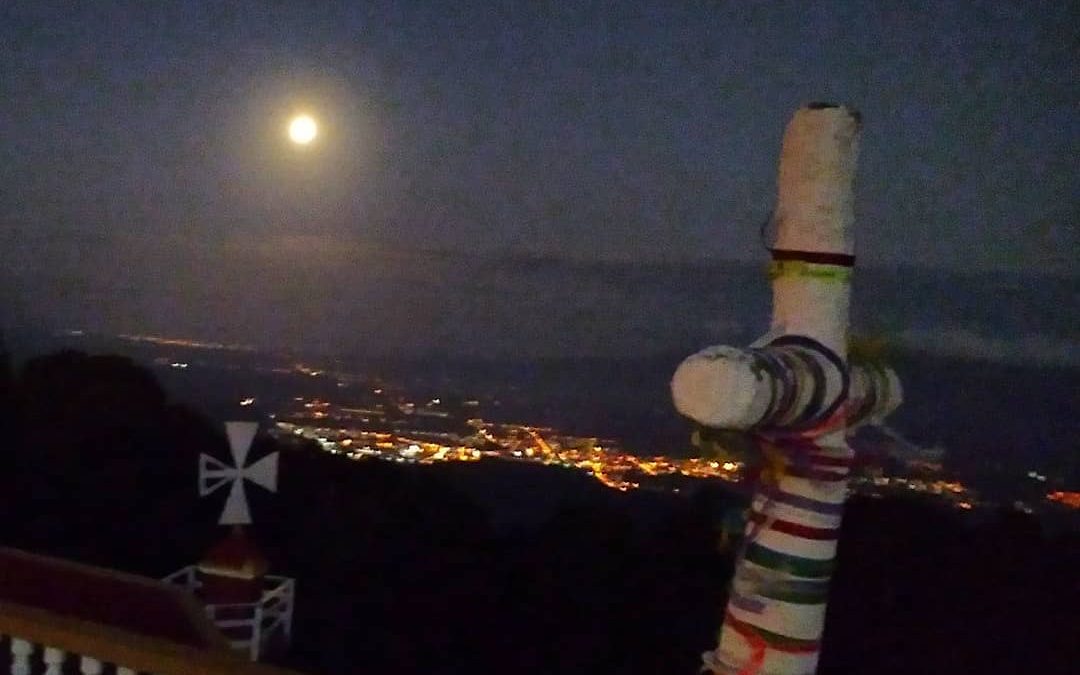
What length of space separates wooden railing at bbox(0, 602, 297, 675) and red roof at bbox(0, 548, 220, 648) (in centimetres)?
132

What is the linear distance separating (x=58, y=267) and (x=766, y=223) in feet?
22.2

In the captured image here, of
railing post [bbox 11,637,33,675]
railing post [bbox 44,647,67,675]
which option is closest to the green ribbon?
railing post [bbox 44,647,67,675]

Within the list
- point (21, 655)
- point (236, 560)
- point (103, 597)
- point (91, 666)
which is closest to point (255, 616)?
point (236, 560)

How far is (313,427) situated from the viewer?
7.23m

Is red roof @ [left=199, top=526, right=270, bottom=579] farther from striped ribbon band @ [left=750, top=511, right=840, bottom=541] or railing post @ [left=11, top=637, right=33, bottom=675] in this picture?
striped ribbon band @ [left=750, top=511, right=840, bottom=541]

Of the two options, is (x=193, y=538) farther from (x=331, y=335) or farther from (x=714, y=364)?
(x=714, y=364)

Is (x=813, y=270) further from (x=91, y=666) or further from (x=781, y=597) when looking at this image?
(x=91, y=666)

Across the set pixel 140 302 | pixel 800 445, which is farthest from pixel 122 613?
pixel 140 302

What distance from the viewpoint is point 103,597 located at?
411 cm

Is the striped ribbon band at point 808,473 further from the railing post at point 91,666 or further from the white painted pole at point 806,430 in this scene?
the railing post at point 91,666

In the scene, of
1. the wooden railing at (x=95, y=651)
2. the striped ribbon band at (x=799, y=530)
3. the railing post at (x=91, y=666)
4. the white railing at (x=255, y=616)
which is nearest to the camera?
the striped ribbon band at (x=799, y=530)

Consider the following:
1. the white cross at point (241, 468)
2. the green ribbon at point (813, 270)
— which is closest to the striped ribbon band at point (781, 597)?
the green ribbon at point (813, 270)

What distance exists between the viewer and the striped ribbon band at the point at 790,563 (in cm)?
215

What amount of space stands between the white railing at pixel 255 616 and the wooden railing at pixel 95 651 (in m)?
1.55
